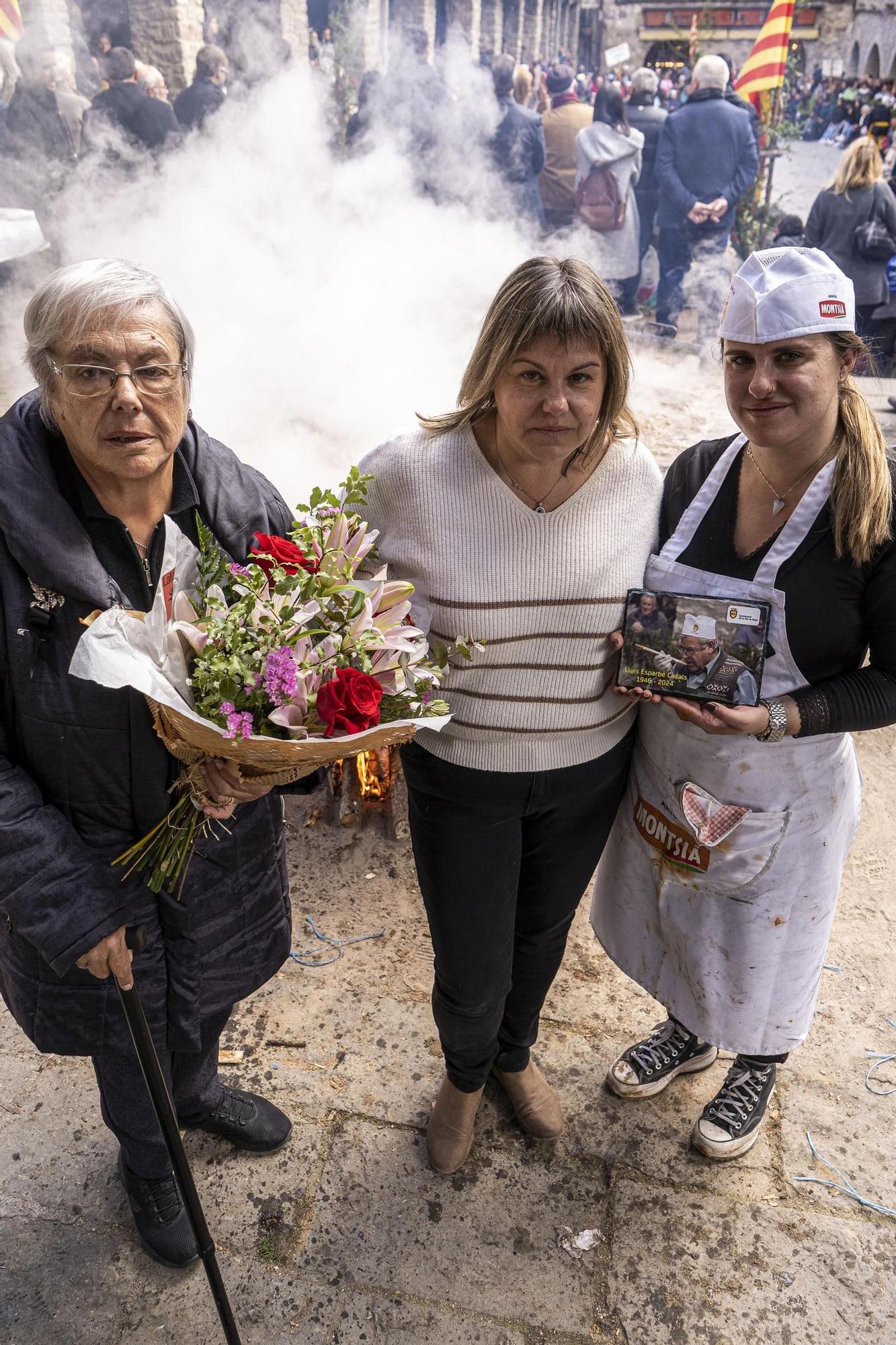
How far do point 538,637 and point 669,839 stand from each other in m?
0.68

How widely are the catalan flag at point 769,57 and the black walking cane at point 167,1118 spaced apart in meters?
11.0

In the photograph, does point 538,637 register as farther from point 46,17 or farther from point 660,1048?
point 46,17

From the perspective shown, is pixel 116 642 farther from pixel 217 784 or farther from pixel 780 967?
pixel 780 967

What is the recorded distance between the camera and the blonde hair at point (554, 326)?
1.73 metres

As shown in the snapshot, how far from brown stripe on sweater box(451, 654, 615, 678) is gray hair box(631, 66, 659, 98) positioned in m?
9.49

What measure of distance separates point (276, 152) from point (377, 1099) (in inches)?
368

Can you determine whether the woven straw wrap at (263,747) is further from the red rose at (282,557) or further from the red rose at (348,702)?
the red rose at (282,557)

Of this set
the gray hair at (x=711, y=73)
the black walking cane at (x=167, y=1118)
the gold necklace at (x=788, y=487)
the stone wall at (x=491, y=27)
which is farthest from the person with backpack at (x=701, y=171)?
the black walking cane at (x=167, y=1118)

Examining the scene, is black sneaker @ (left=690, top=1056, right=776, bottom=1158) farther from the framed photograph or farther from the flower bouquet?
the flower bouquet

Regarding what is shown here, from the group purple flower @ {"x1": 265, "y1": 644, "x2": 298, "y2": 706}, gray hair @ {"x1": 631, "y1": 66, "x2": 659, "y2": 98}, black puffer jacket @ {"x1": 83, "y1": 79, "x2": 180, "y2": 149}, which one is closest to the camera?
purple flower @ {"x1": 265, "y1": 644, "x2": 298, "y2": 706}

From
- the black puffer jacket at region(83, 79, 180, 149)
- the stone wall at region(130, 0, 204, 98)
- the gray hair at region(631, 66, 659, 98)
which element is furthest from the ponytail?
the stone wall at region(130, 0, 204, 98)

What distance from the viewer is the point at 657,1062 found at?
2658 millimetres

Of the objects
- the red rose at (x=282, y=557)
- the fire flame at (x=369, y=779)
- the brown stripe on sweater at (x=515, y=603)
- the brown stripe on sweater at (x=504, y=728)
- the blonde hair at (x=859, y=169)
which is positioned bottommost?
the fire flame at (x=369, y=779)

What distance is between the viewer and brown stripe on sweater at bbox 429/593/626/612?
1.88 m
